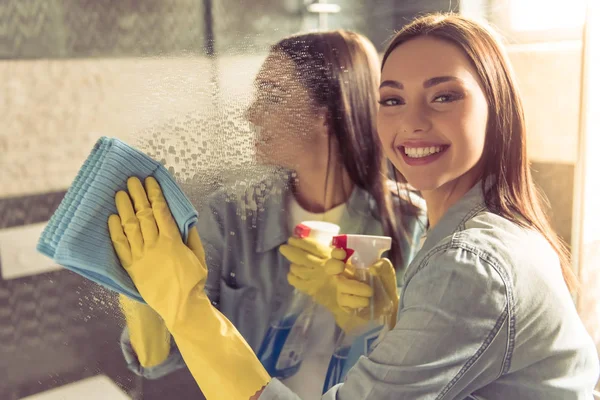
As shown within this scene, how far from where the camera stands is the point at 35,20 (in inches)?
22.2

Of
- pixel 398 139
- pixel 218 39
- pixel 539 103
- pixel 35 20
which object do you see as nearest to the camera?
pixel 35 20

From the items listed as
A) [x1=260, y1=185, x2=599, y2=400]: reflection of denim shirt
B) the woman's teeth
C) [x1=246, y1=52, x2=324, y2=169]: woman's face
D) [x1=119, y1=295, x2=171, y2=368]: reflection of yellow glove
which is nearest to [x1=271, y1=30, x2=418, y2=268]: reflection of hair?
[x1=246, y1=52, x2=324, y2=169]: woman's face

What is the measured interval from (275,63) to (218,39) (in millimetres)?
90

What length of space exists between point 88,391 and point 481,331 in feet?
1.45

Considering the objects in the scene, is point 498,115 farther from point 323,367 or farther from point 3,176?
point 3,176

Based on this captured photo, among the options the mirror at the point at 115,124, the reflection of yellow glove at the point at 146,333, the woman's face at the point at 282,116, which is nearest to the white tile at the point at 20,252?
the mirror at the point at 115,124

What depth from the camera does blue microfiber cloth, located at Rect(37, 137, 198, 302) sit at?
58 cm

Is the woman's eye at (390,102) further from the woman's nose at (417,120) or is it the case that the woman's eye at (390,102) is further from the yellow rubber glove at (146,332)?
the yellow rubber glove at (146,332)

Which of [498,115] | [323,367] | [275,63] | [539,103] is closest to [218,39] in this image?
[275,63]

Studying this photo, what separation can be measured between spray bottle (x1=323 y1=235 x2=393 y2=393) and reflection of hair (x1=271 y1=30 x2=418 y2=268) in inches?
2.8

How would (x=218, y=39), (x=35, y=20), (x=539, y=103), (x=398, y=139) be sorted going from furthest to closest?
(x=539, y=103) < (x=398, y=139) < (x=218, y=39) < (x=35, y=20)

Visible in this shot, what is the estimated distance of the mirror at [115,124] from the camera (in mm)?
579

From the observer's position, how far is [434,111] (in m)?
0.77

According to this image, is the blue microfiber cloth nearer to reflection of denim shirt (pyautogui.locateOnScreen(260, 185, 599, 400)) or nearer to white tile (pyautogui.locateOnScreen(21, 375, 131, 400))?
white tile (pyautogui.locateOnScreen(21, 375, 131, 400))
